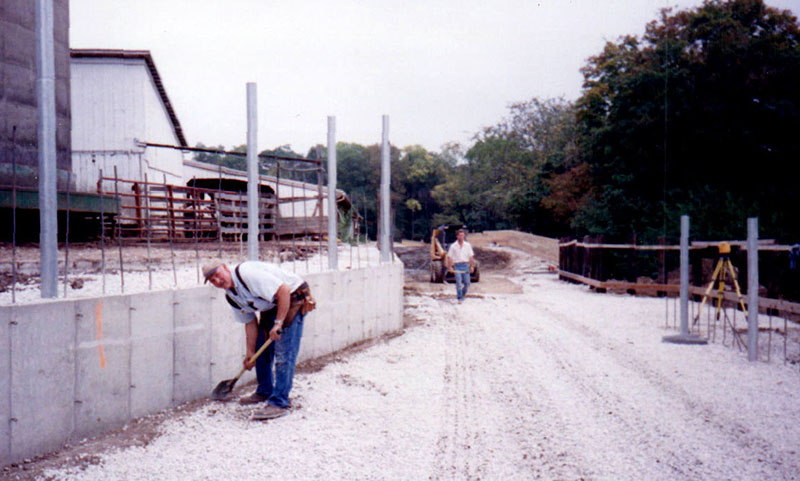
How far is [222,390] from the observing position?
19.7 feet

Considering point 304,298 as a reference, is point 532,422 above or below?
below

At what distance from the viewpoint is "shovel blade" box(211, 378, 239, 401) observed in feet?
19.6

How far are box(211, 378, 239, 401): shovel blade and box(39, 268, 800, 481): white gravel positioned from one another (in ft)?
0.41

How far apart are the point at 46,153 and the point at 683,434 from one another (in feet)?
17.6

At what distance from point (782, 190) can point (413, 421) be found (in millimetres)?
21401

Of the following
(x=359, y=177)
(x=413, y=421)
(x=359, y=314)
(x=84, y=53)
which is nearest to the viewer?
(x=413, y=421)

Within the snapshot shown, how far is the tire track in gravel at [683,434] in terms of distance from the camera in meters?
4.40

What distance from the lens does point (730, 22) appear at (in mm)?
23500

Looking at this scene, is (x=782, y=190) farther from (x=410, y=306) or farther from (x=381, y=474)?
(x=381, y=474)

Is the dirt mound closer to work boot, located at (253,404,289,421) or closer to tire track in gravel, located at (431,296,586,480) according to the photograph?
tire track in gravel, located at (431,296,586,480)

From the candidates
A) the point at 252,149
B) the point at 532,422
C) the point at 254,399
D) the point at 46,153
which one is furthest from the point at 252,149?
the point at 532,422

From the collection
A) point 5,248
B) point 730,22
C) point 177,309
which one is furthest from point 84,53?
point 730,22

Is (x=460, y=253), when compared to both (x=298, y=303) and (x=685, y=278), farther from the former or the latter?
(x=298, y=303)

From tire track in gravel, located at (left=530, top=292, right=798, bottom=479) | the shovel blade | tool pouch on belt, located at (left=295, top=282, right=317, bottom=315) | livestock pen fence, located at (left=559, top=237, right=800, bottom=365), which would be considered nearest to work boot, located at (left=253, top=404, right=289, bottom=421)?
the shovel blade
